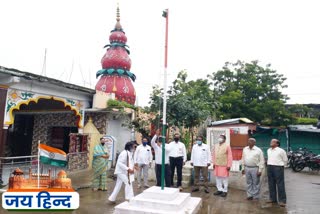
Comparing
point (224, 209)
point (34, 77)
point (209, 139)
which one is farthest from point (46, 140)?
point (224, 209)

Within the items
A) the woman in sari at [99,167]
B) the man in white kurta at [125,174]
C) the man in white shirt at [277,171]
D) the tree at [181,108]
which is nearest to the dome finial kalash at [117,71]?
the tree at [181,108]

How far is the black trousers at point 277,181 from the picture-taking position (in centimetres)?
661

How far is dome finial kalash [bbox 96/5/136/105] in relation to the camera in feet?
56.6

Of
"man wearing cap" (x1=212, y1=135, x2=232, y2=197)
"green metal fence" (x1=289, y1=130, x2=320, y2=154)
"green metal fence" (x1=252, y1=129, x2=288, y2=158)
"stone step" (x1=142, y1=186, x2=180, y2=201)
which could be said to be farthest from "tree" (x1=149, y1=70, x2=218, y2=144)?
"green metal fence" (x1=289, y1=130, x2=320, y2=154)

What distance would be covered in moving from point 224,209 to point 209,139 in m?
3.91

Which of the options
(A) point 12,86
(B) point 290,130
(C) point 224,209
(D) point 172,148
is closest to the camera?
(C) point 224,209

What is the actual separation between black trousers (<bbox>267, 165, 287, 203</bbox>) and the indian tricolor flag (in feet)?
17.7

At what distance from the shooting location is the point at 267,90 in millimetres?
21141

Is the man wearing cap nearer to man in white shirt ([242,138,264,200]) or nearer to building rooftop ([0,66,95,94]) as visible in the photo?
man in white shirt ([242,138,264,200])

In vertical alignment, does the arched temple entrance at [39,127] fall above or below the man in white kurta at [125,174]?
above

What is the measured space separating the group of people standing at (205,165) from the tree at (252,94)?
1028cm

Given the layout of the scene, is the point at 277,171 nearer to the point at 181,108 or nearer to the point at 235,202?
the point at 235,202

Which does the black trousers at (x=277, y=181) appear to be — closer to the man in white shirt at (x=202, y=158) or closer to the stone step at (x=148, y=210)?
the man in white shirt at (x=202, y=158)

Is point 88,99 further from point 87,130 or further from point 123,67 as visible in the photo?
point 123,67
